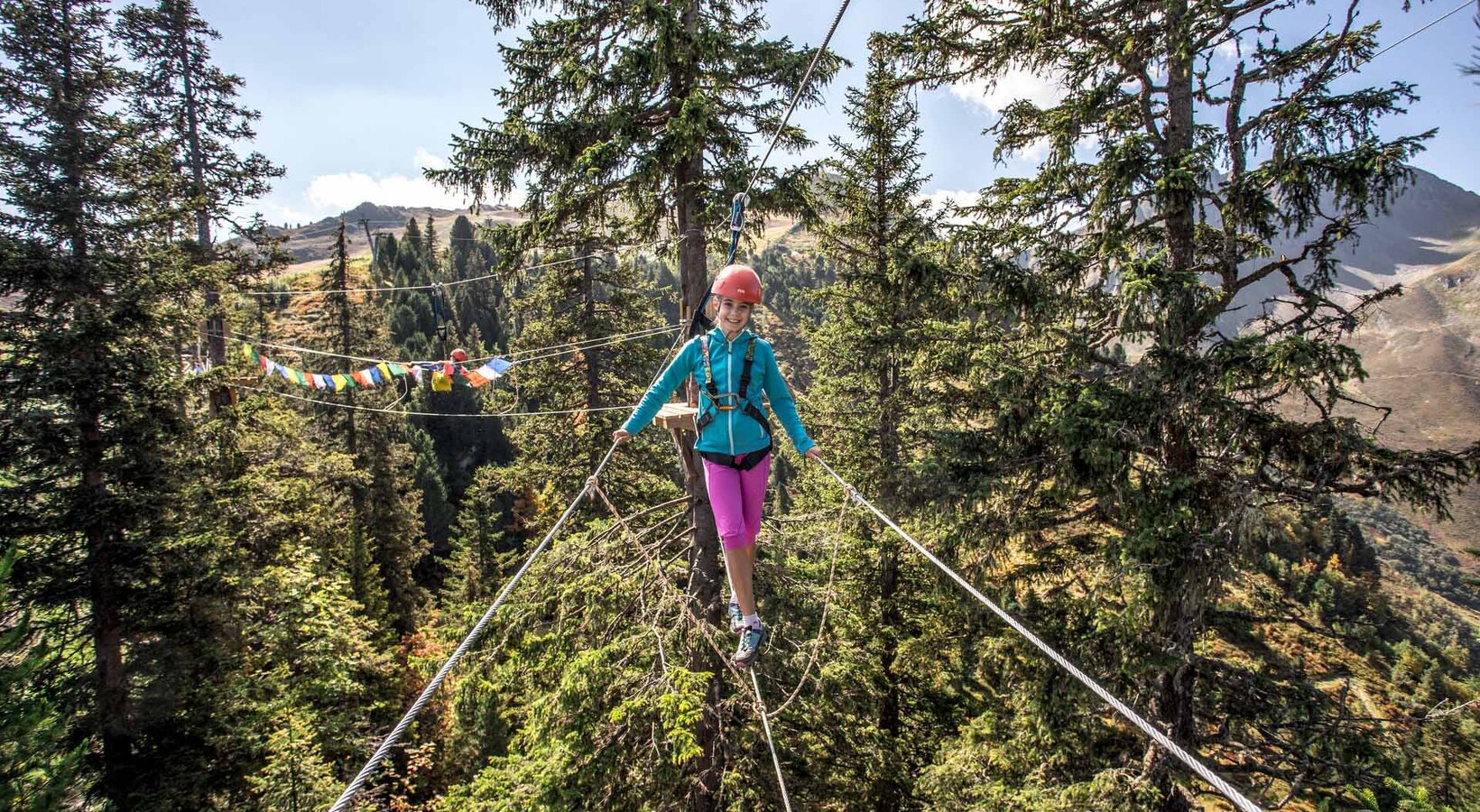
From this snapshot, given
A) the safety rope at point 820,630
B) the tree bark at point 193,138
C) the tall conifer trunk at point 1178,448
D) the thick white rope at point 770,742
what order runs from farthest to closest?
1. the tree bark at point 193,138
2. the tall conifer trunk at point 1178,448
3. the safety rope at point 820,630
4. the thick white rope at point 770,742

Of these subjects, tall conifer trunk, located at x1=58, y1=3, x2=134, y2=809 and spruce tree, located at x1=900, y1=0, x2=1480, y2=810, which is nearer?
spruce tree, located at x1=900, y1=0, x2=1480, y2=810

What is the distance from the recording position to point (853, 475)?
42.7 feet

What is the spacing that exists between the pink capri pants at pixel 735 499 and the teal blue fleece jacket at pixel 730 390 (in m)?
0.19

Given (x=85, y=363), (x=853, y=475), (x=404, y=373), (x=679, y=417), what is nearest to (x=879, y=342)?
(x=853, y=475)

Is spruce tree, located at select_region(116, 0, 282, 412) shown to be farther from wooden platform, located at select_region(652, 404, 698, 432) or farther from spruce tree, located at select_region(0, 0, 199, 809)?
wooden platform, located at select_region(652, 404, 698, 432)

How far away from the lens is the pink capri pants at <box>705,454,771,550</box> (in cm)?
442

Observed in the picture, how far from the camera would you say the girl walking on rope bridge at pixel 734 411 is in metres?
4.37

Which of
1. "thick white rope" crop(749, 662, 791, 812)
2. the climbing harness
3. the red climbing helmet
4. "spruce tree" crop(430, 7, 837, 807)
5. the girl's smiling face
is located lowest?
"thick white rope" crop(749, 662, 791, 812)

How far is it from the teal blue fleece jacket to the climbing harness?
18 mm

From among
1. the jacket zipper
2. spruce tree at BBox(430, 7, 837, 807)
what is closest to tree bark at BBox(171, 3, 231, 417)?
spruce tree at BBox(430, 7, 837, 807)

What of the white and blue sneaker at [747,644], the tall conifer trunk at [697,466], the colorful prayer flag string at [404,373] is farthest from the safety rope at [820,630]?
the colorful prayer flag string at [404,373]

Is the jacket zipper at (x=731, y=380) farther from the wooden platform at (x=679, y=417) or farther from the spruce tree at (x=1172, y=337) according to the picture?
the spruce tree at (x=1172, y=337)

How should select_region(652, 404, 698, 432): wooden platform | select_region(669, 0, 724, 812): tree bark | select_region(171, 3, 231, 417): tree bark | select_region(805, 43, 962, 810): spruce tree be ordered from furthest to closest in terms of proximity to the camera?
1. select_region(171, 3, 231, 417): tree bark
2. select_region(805, 43, 962, 810): spruce tree
3. select_region(669, 0, 724, 812): tree bark
4. select_region(652, 404, 698, 432): wooden platform

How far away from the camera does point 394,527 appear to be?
80.6 ft
